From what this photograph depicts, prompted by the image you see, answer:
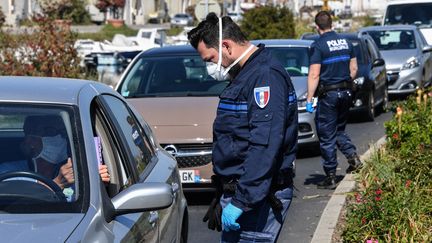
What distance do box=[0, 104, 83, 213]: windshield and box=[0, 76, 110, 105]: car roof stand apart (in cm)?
6

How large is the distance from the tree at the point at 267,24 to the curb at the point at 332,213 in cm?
2344

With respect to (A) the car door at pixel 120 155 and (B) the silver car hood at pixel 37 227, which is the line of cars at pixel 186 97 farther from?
(B) the silver car hood at pixel 37 227

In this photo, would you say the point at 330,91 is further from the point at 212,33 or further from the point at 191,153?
the point at 212,33

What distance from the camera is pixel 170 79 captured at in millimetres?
11648

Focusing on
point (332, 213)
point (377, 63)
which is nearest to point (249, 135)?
point (332, 213)

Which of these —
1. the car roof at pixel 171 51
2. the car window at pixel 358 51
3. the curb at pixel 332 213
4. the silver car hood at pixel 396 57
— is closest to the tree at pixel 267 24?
the silver car hood at pixel 396 57

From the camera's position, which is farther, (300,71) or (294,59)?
(294,59)

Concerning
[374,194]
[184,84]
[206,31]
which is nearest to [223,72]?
[206,31]

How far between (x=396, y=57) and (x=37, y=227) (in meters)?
18.3

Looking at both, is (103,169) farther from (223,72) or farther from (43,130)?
(223,72)

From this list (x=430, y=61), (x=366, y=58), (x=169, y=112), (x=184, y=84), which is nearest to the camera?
(x=169, y=112)

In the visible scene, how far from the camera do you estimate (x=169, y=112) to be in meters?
10.2

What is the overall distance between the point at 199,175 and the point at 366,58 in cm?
909

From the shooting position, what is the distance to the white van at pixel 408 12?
1120 inches
